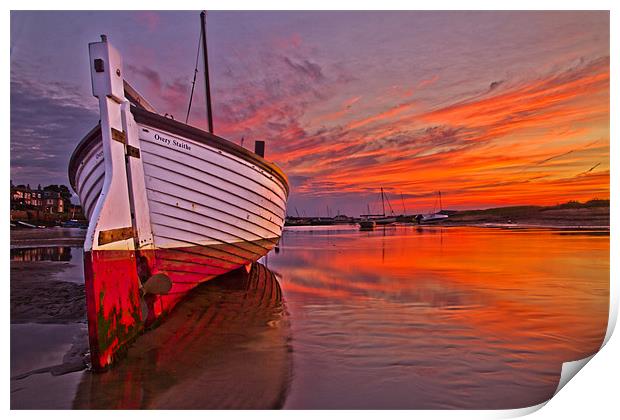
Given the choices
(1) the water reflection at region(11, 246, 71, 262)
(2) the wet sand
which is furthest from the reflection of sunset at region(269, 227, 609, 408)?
(1) the water reflection at region(11, 246, 71, 262)

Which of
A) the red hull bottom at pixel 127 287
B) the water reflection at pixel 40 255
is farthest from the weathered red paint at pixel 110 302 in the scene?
the water reflection at pixel 40 255

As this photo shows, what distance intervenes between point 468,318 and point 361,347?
1.49 metres

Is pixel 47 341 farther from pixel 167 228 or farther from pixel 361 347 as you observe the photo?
pixel 361 347

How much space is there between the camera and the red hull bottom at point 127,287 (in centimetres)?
285

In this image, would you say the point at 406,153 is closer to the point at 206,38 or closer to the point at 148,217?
the point at 206,38

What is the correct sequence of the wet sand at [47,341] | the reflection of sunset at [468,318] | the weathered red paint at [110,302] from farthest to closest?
1. the reflection of sunset at [468,318]
2. the weathered red paint at [110,302]
3. the wet sand at [47,341]

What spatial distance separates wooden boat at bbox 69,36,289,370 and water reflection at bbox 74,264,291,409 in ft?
0.60

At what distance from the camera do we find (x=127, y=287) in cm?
338

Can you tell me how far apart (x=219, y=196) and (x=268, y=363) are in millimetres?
2067

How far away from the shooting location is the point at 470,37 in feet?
14.6

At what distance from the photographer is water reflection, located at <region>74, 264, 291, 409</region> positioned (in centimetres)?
259

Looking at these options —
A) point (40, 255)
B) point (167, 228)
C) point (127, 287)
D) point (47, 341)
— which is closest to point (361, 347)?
point (127, 287)

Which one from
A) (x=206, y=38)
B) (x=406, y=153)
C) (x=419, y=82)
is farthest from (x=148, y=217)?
(x=406, y=153)

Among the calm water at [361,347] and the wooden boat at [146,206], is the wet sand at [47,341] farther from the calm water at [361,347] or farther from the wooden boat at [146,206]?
the wooden boat at [146,206]
